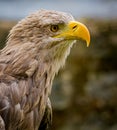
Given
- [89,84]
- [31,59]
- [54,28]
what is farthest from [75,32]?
[89,84]

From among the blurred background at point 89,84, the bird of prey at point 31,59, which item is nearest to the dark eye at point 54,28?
the bird of prey at point 31,59

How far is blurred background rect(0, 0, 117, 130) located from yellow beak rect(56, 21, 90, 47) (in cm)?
528

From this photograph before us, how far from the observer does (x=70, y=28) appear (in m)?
4.97

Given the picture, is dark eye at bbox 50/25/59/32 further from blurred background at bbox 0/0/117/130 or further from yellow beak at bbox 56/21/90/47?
blurred background at bbox 0/0/117/130

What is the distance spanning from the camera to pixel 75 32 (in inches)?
195

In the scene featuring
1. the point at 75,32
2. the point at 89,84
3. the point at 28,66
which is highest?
A: the point at 75,32

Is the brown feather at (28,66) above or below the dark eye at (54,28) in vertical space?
below

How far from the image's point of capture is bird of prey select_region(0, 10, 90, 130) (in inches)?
193

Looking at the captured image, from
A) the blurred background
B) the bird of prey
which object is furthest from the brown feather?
the blurred background

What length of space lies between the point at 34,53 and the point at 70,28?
1.07 feet

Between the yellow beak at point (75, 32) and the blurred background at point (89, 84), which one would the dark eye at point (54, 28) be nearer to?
the yellow beak at point (75, 32)

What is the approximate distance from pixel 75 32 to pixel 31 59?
1.26 feet

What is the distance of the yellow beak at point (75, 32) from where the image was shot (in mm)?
4926

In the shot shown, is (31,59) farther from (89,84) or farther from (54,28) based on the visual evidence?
(89,84)
